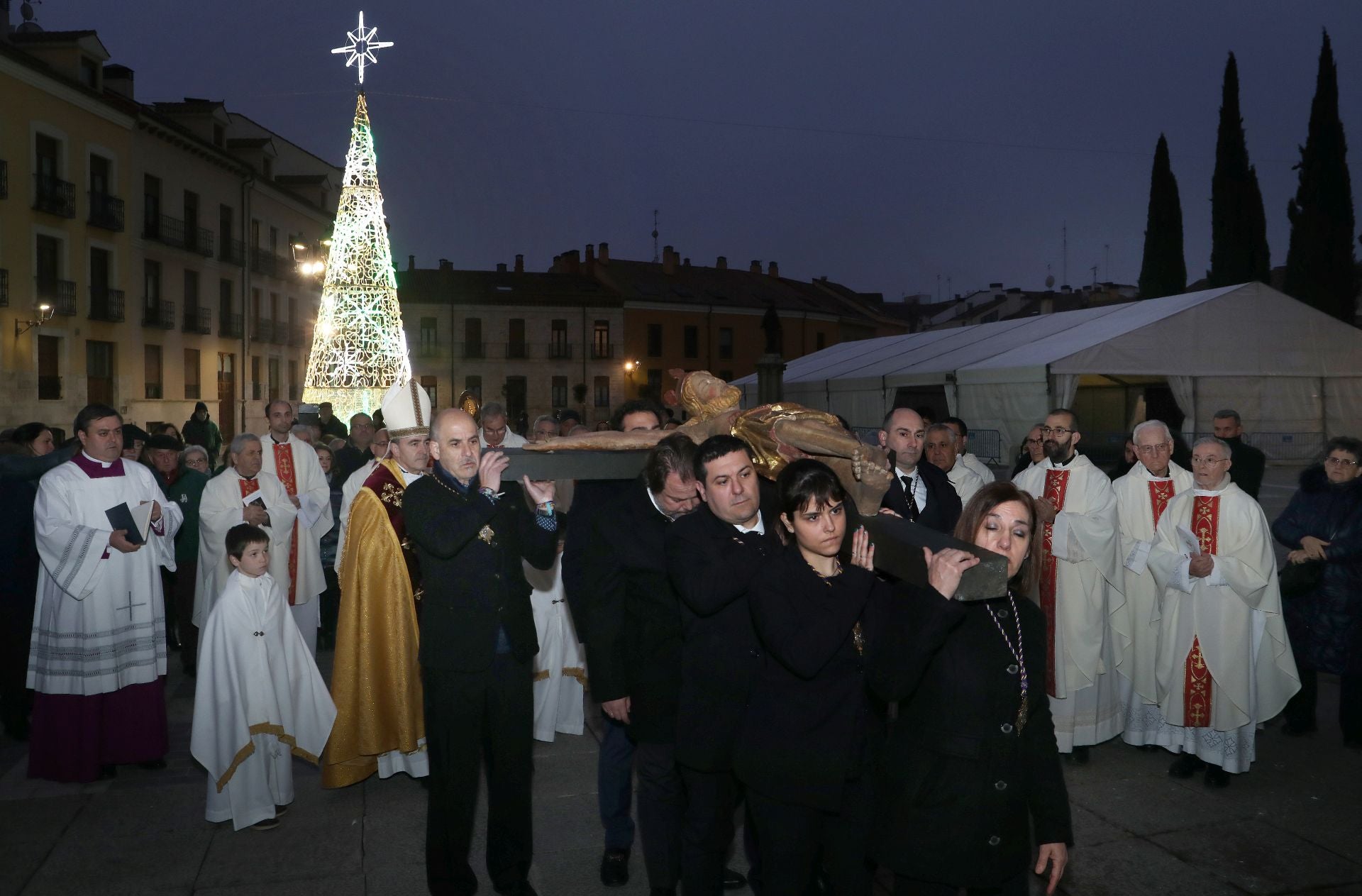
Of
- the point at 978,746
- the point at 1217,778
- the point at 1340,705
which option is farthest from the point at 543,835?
the point at 1340,705

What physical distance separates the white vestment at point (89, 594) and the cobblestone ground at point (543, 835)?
22.7 inches

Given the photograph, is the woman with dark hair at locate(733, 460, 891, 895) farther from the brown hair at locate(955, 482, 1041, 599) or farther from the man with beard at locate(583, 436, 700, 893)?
the man with beard at locate(583, 436, 700, 893)

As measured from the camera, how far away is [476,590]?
391 centimetres

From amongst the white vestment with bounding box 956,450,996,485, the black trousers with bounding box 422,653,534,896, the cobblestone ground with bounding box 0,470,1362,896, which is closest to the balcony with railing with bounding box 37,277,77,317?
the cobblestone ground with bounding box 0,470,1362,896

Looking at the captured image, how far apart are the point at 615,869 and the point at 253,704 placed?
187 cm

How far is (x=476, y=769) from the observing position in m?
3.96

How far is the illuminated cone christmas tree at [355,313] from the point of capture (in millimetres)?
20859

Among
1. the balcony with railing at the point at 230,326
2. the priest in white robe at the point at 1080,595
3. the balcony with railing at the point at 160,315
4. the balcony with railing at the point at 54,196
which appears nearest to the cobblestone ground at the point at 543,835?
the priest in white robe at the point at 1080,595

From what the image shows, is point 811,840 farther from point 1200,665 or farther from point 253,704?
point 1200,665

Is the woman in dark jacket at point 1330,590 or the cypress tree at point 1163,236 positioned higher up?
the cypress tree at point 1163,236

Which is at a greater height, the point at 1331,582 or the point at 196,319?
the point at 196,319

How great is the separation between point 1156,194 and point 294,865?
35035 millimetres

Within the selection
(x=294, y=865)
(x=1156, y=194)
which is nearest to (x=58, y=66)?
(x=294, y=865)

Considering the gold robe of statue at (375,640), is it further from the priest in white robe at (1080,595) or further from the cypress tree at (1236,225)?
the cypress tree at (1236,225)
